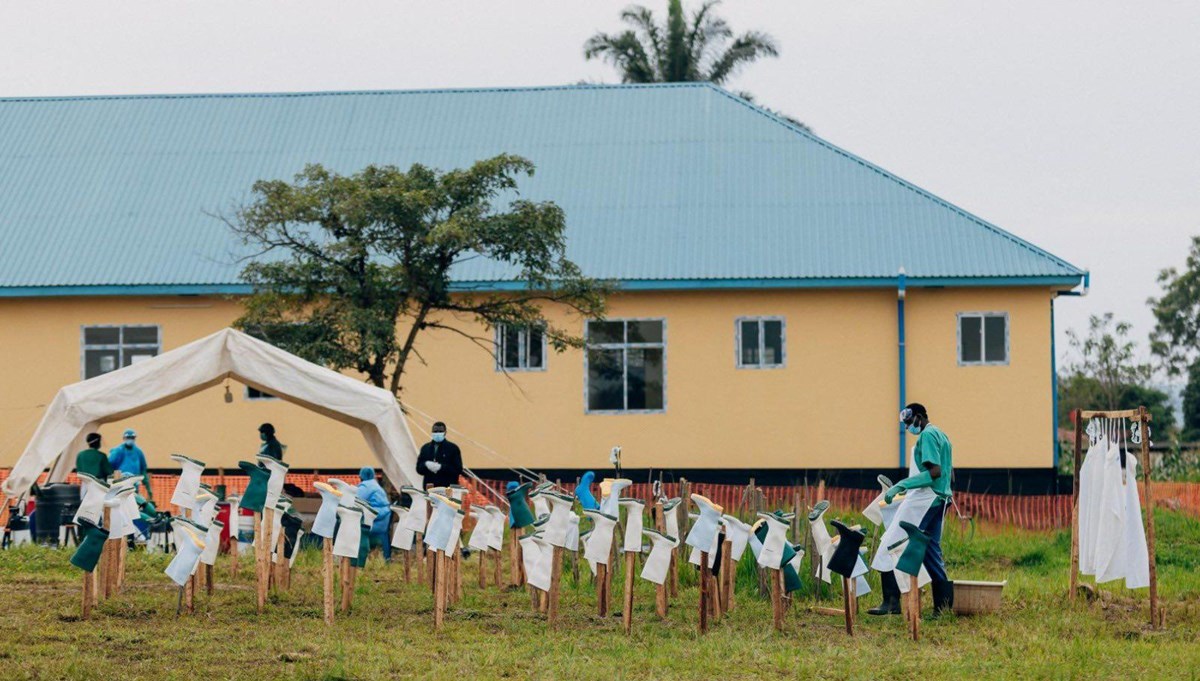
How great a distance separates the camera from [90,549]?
12.1 meters

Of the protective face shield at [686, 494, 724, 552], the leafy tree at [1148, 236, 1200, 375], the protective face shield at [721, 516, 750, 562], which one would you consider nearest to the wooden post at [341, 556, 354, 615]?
the protective face shield at [686, 494, 724, 552]

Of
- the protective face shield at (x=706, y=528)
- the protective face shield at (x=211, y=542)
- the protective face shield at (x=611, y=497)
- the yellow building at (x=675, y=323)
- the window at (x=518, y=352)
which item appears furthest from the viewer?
the window at (x=518, y=352)

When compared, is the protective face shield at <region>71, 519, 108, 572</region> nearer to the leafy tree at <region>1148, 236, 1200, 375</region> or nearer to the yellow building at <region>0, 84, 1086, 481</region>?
the yellow building at <region>0, 84, 1086, 481</region>

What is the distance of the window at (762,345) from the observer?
963 inches

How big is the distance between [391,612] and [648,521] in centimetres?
495

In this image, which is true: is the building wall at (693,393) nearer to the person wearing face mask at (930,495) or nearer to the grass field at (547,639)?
the grass field at (547,639)

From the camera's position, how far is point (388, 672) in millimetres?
10203

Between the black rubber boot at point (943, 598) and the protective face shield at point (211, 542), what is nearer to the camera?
the black rubber boot at point (943, 598)

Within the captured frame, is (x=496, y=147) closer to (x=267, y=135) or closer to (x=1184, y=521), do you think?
(x=267, y=135)

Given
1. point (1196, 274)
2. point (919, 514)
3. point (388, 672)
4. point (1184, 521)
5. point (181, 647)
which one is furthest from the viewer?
point (1196, 274)

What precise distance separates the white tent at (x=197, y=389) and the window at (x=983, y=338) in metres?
9.31

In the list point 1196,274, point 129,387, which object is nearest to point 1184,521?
point 129,387

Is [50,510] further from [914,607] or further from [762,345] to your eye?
[914,607]

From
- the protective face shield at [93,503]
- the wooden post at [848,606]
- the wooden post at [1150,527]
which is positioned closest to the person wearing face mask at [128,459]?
the protective face shield at [93,503]
